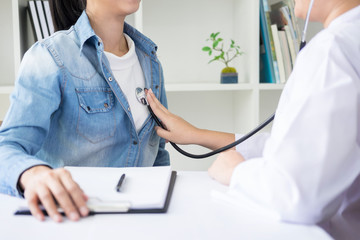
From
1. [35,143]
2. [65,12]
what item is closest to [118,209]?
[35,143]

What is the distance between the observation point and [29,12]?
6.13 feet

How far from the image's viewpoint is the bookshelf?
→ 2.07 metres

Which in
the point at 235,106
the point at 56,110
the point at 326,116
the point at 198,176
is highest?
the point at 326,116

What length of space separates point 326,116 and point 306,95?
0.04m

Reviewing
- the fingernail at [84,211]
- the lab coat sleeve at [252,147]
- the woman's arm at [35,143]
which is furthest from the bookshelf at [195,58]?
the fingernail at [84,211]

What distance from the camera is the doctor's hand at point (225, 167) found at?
0.83m

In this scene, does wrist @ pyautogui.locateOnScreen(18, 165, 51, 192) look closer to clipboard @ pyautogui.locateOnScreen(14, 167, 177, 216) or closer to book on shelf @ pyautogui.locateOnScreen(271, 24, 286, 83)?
clipboard @ pyautogui.locateOnScreen(14, 167, 177, 216)

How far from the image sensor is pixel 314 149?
0.61 m

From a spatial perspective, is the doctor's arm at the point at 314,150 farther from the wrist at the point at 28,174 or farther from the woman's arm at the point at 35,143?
the wrist at the point at 28,174

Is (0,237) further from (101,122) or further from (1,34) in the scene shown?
(1,34)

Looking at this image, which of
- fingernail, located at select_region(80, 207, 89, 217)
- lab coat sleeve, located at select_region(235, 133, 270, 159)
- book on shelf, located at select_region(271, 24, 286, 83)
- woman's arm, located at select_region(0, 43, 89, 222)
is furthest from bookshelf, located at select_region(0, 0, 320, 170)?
fingernail, located at select_region(80, 207, 89, 217)

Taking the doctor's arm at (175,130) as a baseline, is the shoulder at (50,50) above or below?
above

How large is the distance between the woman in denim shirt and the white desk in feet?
0.53

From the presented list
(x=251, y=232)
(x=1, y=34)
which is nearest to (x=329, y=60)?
(x=251, y=232)
